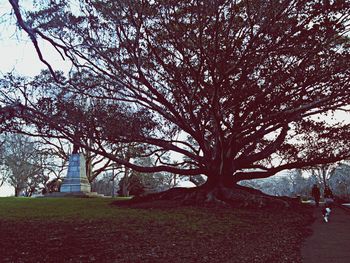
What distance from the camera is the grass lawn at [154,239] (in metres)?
4.91

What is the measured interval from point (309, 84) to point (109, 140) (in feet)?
26.5

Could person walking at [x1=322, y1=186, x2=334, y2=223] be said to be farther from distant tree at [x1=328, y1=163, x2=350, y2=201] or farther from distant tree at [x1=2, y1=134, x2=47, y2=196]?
distant tree at [x1=328, y1=163, x2=350, y2=201]

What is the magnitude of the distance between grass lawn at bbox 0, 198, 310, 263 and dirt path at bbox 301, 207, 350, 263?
0.74 feet

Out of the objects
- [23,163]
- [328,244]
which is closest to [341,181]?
[23,163]

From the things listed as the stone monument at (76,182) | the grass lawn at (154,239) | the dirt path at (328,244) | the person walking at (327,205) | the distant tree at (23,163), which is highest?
the distant tree at (23,163)

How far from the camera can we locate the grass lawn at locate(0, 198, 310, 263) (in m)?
4.91

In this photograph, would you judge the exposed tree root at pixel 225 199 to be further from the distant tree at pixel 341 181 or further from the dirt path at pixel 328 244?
the distant tree at pixel 341 181

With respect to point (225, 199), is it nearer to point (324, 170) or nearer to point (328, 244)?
point (328, 244)

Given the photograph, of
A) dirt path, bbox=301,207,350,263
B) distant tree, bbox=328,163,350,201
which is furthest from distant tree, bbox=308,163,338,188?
dirt path, bbox=301,207,350,263

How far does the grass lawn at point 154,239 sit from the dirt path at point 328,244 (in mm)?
225

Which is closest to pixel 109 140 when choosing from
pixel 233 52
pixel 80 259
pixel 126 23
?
pixel 126 23

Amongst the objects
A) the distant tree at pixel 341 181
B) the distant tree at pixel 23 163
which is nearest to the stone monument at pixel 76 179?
the distant tree at pixel 23 163

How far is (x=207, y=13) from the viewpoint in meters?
9.28

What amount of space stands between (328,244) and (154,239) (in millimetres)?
3560
